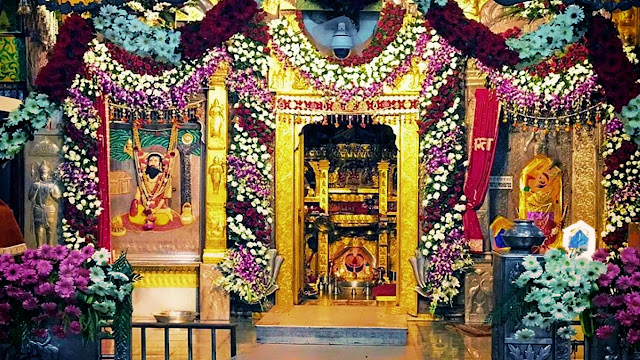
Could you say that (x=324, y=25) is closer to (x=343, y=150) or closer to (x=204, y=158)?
(x=204, y=158)

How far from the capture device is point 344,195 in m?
19.8

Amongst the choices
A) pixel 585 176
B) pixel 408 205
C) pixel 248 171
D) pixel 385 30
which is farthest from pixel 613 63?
pixel 248 171

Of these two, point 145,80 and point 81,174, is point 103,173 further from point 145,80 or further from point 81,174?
point 145,80

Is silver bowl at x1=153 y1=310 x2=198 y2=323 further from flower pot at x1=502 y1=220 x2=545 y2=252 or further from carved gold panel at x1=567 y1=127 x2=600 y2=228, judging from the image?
flower pot at x1=502 y1=220 x2=545 y2=252

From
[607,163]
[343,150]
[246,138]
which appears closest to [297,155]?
[246,138]

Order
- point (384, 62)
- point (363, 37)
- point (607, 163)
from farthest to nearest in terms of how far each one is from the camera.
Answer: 1. point (384, 62)
2. point (607, 163)
3. point (363, 37)

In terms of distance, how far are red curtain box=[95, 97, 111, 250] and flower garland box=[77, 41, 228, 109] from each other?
0.98 ft

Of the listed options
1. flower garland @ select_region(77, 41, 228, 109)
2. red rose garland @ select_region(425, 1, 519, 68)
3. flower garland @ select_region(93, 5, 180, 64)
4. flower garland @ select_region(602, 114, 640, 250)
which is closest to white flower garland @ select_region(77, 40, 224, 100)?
flower garland @ select_region(77, 41, 228, 109)

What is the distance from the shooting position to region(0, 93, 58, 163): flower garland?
11117 millimetres

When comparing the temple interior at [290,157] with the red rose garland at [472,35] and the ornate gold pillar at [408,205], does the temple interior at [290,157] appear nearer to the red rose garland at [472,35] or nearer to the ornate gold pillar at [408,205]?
the ornate gold pillar at [408,205]

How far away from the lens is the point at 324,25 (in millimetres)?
14578

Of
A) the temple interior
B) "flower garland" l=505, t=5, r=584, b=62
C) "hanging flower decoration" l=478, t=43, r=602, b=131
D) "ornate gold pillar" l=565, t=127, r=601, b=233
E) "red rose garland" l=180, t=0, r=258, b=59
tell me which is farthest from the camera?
"ornate gold pillar" l=565, t=127, r=601, b=233

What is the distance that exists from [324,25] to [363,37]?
1.75ft

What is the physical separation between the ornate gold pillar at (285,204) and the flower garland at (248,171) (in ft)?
1.09
